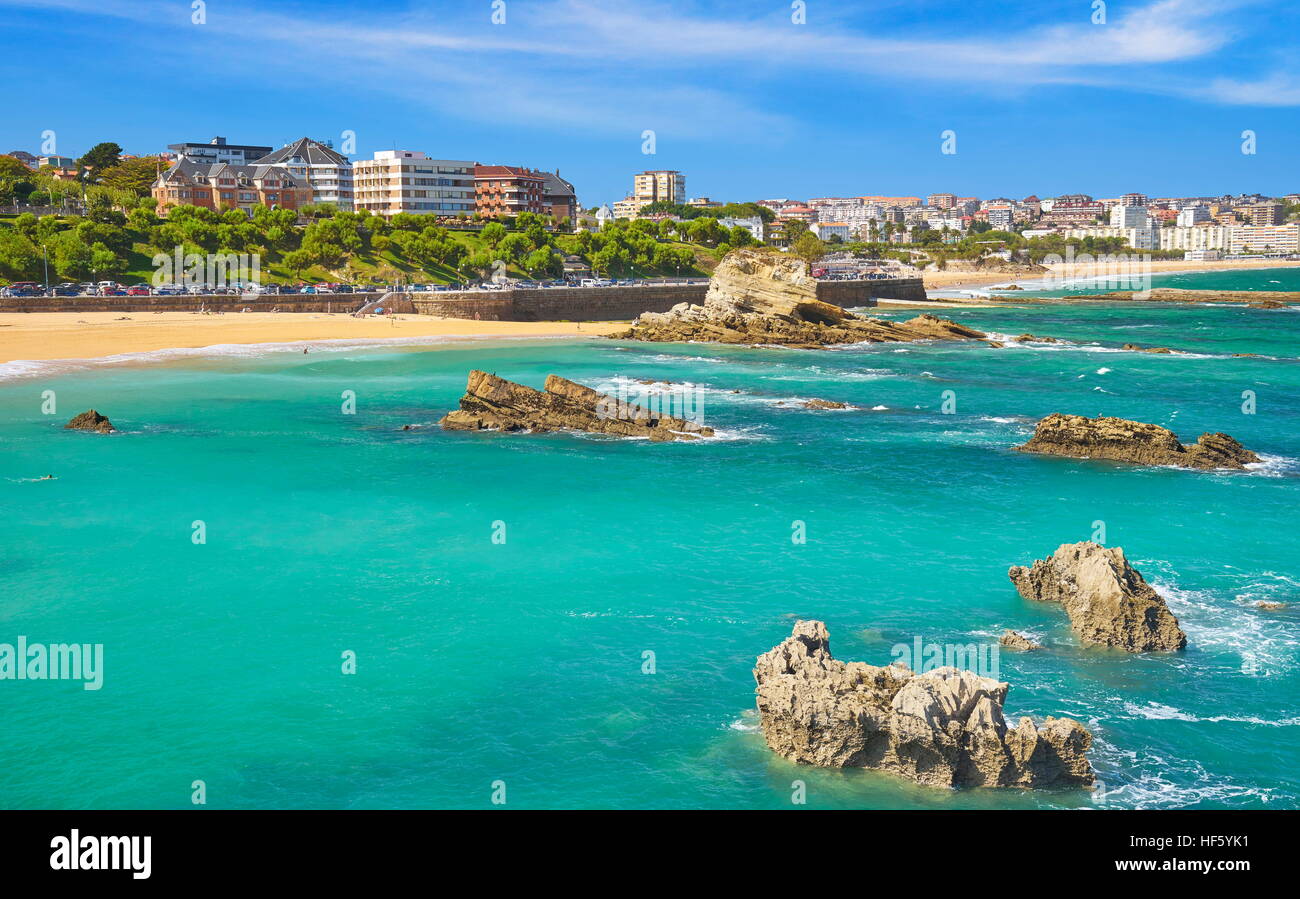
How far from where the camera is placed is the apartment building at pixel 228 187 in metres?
129

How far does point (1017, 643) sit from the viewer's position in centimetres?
1892

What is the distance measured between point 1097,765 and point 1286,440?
98.4 feet

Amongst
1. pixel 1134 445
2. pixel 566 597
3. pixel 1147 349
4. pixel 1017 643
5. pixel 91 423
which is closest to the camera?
pixel 1017 643

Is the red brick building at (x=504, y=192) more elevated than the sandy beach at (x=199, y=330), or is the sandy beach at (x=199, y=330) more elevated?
the red brick building at (x=504, y=192)

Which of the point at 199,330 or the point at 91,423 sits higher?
the point at 199,330

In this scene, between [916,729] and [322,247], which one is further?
[322,247]

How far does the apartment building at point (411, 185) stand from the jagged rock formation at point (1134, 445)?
125m

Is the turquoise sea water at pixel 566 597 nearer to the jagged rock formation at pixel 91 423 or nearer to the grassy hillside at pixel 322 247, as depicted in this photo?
the jagged rock formation at pixel 91 423

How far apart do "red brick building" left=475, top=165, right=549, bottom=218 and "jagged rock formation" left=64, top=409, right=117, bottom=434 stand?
437ft

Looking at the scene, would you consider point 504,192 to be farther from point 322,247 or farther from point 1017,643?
point 1017,643

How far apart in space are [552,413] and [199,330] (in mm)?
40048

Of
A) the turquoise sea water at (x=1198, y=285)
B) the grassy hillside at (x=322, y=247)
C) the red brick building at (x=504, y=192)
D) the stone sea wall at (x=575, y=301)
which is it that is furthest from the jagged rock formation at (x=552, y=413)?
the red brick building at (x=504, y=192)

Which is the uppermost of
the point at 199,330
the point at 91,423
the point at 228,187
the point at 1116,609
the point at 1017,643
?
the point at 228,187

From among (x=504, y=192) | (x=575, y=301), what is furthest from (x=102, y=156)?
(x=575, y=301)
